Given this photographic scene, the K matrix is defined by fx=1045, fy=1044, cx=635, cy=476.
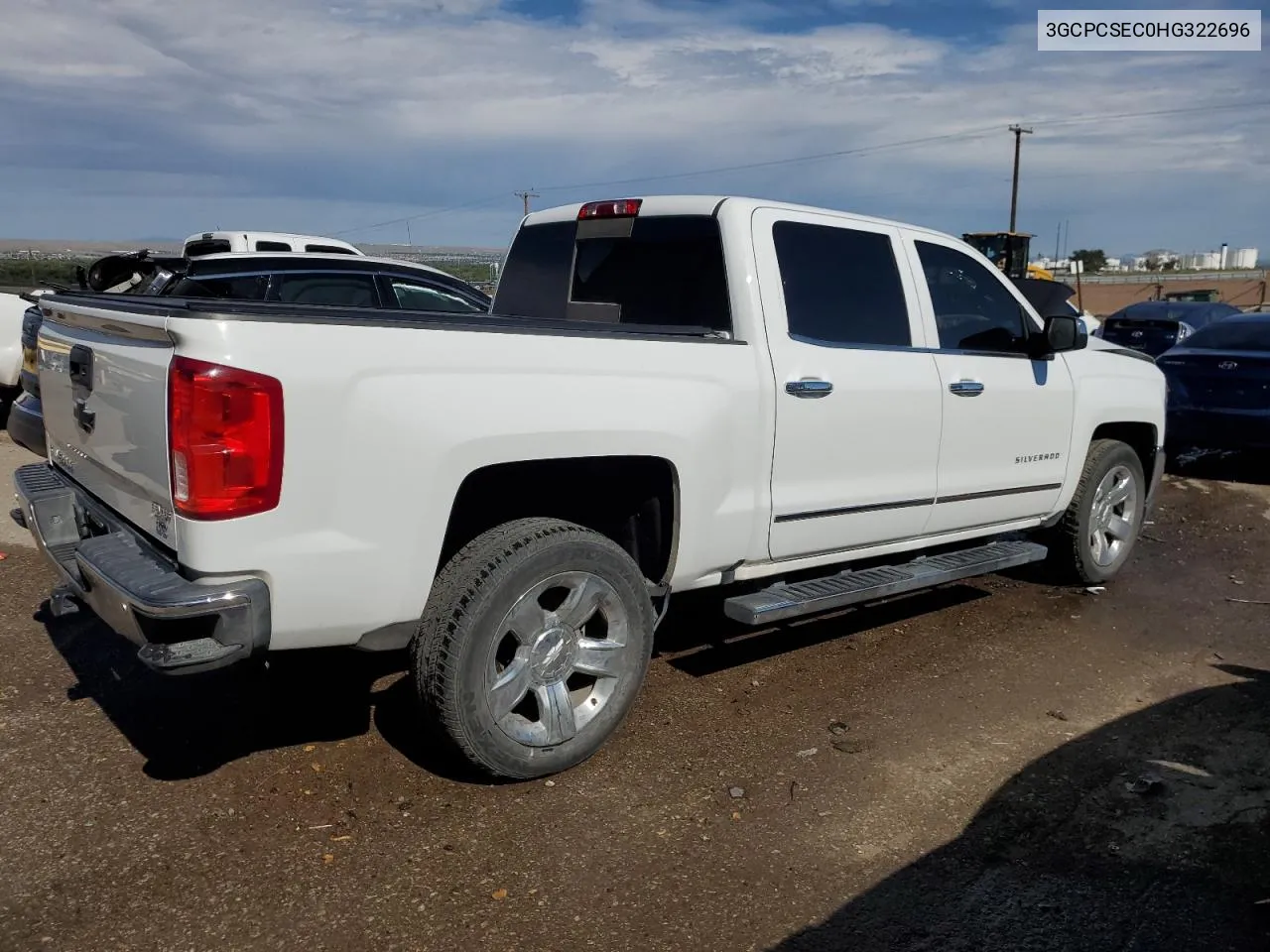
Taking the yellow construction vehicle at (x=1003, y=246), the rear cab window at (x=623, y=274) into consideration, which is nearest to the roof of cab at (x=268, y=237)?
the rear cab window at (x=623, y=274)

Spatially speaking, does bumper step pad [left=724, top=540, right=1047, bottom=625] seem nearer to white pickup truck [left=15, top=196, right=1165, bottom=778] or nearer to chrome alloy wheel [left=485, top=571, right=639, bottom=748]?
white pickup truck [left=15, top=196, right=1165, bottom=778]

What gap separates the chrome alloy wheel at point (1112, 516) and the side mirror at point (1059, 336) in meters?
1.08

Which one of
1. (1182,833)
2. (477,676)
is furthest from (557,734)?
(1182,833)

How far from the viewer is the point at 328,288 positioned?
349 inches

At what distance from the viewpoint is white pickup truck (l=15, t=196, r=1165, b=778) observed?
2889mm

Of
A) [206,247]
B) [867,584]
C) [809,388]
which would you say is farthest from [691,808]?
[206,247]

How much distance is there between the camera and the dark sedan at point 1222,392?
9.27 meters

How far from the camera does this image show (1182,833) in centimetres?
339

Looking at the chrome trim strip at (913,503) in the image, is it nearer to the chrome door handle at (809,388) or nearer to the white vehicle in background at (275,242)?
the chrome door handle at (809,388)

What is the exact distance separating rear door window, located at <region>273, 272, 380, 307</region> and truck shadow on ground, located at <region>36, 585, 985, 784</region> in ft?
13.8

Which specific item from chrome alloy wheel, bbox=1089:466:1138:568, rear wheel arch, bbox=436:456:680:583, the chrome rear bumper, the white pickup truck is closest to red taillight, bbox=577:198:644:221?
the white pickup truck

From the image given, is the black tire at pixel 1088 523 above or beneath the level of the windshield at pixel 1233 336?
beneath

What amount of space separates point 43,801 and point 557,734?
1.69m

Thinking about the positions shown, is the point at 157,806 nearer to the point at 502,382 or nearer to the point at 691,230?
the point at 502,382
